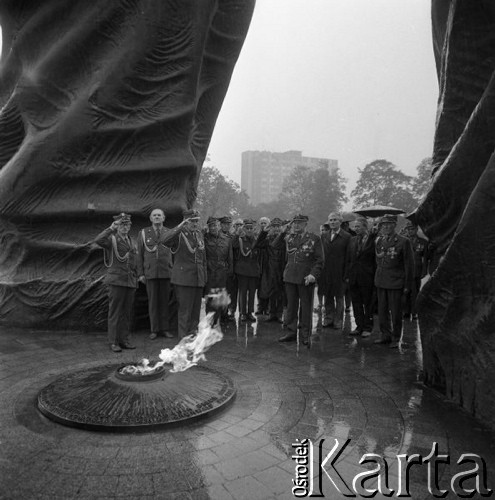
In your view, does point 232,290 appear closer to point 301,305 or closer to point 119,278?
point 301,305

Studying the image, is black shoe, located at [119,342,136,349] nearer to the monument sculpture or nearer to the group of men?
the group of men

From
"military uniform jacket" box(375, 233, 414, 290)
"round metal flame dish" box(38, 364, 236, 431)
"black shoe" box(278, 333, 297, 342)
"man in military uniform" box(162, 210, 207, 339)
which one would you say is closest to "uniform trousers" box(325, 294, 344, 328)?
"military uniform jacket" box(375, 233, 414, 290)

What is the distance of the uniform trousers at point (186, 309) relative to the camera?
20.6ft

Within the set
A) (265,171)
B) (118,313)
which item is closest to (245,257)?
(118,313)

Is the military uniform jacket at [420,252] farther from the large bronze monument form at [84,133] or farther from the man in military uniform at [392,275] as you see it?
the large bronze monument form at [84,133]

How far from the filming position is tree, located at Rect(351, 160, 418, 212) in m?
36.6

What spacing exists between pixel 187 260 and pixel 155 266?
47 cm

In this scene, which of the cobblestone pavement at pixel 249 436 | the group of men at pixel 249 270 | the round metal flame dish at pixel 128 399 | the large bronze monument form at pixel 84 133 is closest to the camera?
the cobblestone pavement at pixel 249 436

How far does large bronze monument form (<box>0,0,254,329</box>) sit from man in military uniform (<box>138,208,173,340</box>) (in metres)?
0.62

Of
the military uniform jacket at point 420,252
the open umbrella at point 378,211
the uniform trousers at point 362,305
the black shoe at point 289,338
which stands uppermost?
the open umbrella at point 378,211

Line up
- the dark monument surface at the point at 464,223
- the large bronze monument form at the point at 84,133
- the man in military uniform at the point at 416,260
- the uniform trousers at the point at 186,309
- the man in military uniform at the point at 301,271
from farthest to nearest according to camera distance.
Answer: the man in military uniform at the point at 416,260 → the large bronze monument form at the point at 84,133 → the uniform trousers at the point at 186,309 → the man in military uniform at the point at 301,271 → the dark monument surface at the point at 464,223

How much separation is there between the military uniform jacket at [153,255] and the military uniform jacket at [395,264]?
2.92m

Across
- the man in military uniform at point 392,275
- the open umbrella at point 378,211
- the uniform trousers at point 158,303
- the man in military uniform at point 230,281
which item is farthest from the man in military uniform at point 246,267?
the open umbrella at point 378,211

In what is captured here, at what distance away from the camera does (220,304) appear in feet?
23.3
